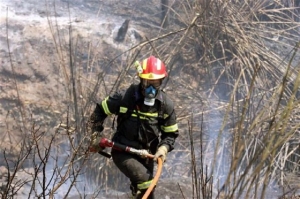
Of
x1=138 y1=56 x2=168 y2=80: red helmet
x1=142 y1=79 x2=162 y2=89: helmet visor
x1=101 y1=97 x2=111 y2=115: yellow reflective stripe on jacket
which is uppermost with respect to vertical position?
x1=138 y1=56 x2=168 y2=80: red helmet

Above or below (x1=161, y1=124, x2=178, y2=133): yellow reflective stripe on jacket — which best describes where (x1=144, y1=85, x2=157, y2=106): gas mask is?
above

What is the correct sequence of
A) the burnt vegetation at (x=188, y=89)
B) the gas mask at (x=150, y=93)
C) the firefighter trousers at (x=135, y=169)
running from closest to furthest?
the gas mask at (x=150, y=93)
the firefighter trousers at (x=135, y=169)
the burnt vegetation at (x=188, y=89)

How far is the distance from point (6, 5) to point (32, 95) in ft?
8.97

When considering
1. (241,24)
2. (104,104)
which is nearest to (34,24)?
(241,24)

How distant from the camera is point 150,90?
383cm

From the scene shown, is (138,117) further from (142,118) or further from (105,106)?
(105,106)

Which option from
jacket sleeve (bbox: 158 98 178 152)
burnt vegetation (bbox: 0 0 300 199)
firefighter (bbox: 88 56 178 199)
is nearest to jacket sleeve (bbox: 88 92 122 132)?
firefighter (bbox: 88 56 178 199)

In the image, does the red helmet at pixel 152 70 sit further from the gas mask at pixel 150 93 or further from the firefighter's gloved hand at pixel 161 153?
the firefighter's gloved hand at pixel 161 153

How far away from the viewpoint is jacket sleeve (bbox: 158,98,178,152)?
4.02 m

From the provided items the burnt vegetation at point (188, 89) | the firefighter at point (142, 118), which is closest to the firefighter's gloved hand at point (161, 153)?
the firefighter at point (142, 118)

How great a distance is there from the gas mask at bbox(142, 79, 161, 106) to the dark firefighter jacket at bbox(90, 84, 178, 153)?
0.07m

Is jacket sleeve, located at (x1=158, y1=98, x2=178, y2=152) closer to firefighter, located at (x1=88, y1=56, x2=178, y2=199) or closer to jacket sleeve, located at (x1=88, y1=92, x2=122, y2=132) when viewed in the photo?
firefighter, located at (x1=88, y1=56, x2=178, y2=199)

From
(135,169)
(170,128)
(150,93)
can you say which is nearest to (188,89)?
(170,128)

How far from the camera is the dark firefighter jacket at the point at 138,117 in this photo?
3.93 m
